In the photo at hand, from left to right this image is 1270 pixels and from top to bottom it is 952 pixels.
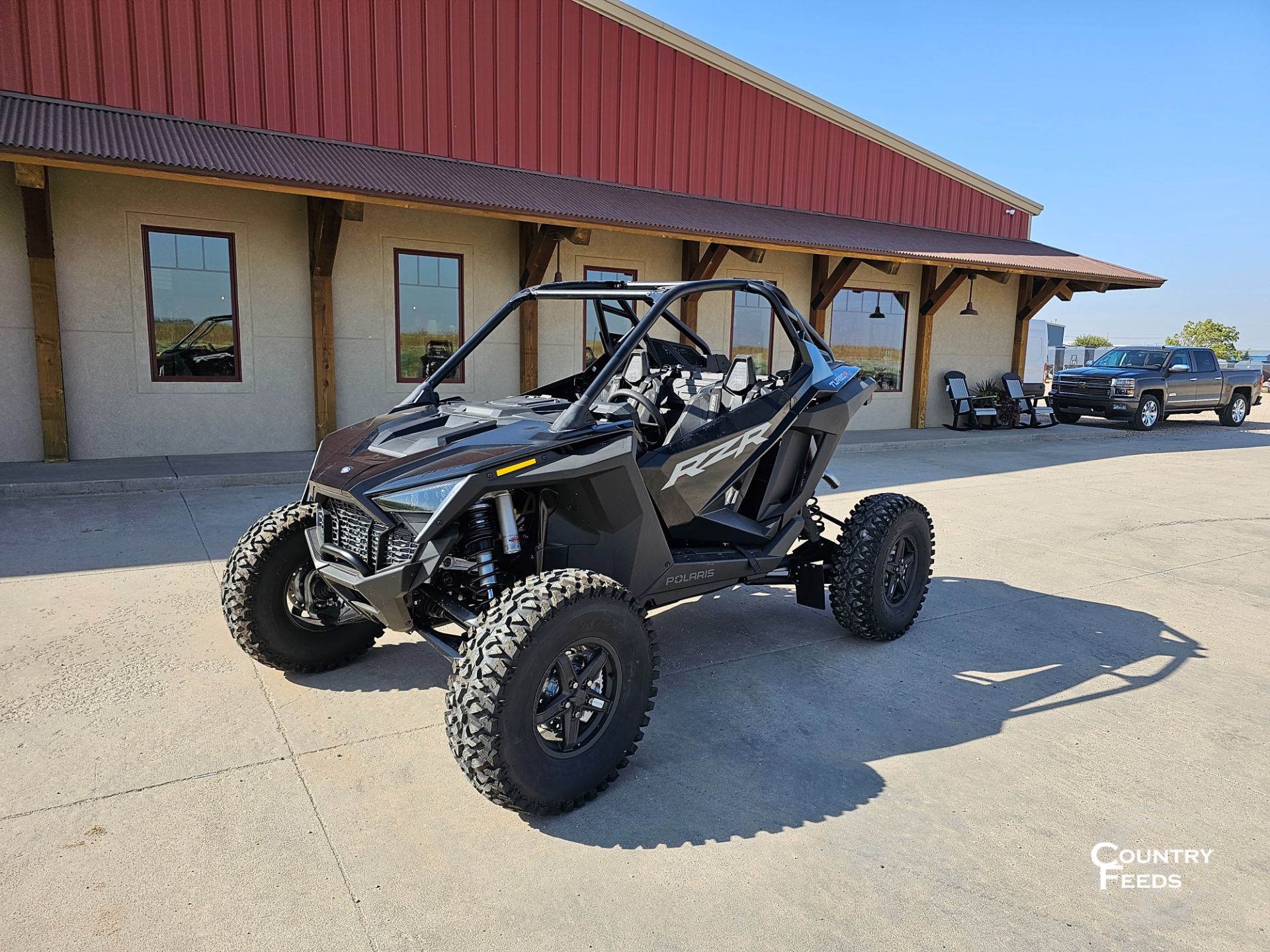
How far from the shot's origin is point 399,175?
9531 millimetres

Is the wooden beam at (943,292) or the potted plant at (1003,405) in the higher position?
the wooden beam at (943,292)

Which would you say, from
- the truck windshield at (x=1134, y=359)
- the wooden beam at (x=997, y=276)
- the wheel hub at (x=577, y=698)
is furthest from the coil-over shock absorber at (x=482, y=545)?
the truck windshield at (x=1134, y=359)

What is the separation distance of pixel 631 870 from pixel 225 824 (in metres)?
1.35

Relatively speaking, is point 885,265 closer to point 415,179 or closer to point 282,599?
point 415,179

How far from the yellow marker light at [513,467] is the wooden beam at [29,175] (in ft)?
24.7

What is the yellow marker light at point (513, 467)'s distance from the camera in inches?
115

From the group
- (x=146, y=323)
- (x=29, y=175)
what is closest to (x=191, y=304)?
(x=146, y=323)

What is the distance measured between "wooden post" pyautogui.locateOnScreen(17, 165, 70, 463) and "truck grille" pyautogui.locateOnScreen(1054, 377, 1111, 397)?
60.0 feet

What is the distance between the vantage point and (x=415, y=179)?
9594 mm

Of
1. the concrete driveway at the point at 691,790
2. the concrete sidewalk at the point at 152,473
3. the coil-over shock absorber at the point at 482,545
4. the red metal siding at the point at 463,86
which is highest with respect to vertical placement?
the red metal siding at the point at 463,86

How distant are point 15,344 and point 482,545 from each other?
27.0ft

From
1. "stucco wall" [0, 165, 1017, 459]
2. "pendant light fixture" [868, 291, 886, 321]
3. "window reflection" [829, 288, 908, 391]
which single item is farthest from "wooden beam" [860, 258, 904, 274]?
"stucco wall" [0, 165, 1017, 459]

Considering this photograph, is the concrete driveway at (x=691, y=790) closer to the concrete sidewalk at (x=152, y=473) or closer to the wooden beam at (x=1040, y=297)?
the concrete sidewalk at (x=152, y=473)

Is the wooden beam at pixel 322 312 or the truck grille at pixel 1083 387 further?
the truck grille at pixel 1083 387
